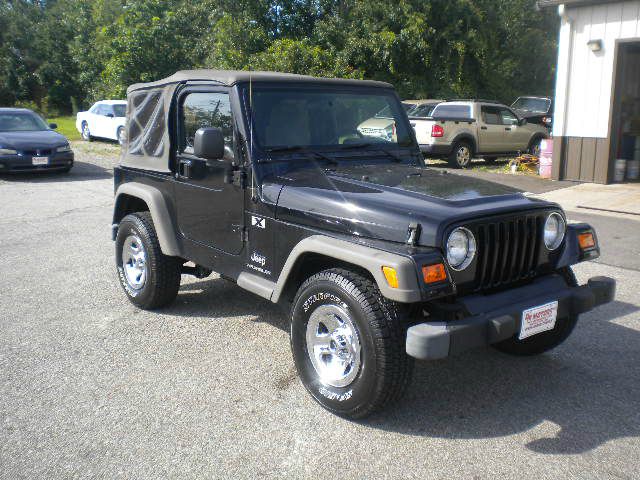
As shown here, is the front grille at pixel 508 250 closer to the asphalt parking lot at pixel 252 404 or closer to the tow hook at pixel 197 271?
the asphalt parking lot at pixel 252 404

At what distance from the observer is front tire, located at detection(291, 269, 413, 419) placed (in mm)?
3256

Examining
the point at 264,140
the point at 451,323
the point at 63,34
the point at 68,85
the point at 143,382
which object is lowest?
the point at 143,382

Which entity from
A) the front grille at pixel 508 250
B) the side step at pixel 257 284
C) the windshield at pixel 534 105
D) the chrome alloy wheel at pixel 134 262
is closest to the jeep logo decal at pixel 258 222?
the side step at pixel 257 284

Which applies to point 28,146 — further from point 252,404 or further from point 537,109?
point 537,109

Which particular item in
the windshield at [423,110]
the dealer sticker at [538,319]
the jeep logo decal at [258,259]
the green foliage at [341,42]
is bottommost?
the dealer sticker at [538,319]

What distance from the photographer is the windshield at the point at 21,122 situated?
1447cm

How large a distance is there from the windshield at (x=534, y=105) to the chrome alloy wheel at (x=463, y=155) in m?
6.41

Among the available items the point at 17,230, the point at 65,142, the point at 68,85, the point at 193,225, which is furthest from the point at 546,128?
the point at 68,85

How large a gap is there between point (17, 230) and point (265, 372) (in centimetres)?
619

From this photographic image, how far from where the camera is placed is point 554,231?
3867mm

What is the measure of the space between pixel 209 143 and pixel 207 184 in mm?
545

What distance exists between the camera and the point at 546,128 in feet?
59.0

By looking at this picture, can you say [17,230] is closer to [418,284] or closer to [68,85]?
[418,284]

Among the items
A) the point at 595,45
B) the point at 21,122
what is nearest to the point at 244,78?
the point at 595,45
